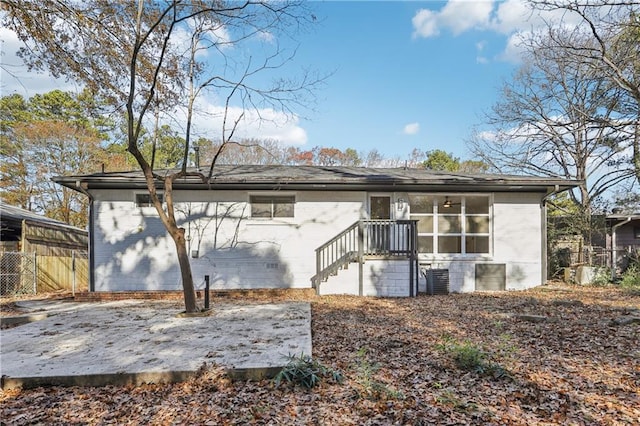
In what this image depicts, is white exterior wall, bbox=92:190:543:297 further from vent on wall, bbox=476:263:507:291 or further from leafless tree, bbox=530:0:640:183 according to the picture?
leafless tree, bbox=530:0:640:183

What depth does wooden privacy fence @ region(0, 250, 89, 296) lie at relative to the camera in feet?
32.7

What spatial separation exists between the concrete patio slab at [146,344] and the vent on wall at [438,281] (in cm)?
377

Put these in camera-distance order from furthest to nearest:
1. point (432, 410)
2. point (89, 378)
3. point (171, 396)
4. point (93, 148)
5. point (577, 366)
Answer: point (93, 148), point (577, 366), point (89, 378), point (171, 396), point (432, 410)

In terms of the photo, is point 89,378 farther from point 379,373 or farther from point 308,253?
point 308,253

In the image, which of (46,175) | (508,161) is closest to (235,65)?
(508,161)

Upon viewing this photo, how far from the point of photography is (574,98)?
15.2 metres

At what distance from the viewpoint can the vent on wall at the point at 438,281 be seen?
9023 mm

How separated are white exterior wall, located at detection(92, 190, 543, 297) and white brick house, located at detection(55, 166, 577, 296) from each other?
27 mm

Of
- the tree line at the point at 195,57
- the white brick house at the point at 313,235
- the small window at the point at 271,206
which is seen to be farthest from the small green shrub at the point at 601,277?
the small window at the point at 271,206

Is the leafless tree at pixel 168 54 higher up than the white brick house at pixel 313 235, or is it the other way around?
the leafless tree at pixel 168 54

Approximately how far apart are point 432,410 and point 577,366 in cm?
203

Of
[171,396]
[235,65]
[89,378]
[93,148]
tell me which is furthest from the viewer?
[93,148]

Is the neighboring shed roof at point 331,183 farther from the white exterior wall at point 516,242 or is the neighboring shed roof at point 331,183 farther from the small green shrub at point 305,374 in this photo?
the small green shrub at point 305,374

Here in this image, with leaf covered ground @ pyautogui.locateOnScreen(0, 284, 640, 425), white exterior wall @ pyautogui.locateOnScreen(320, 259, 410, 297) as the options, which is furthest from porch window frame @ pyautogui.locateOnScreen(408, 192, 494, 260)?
leaf covered ground @ pyautogui.locateOnScreen(0, 284, 640, 425)
